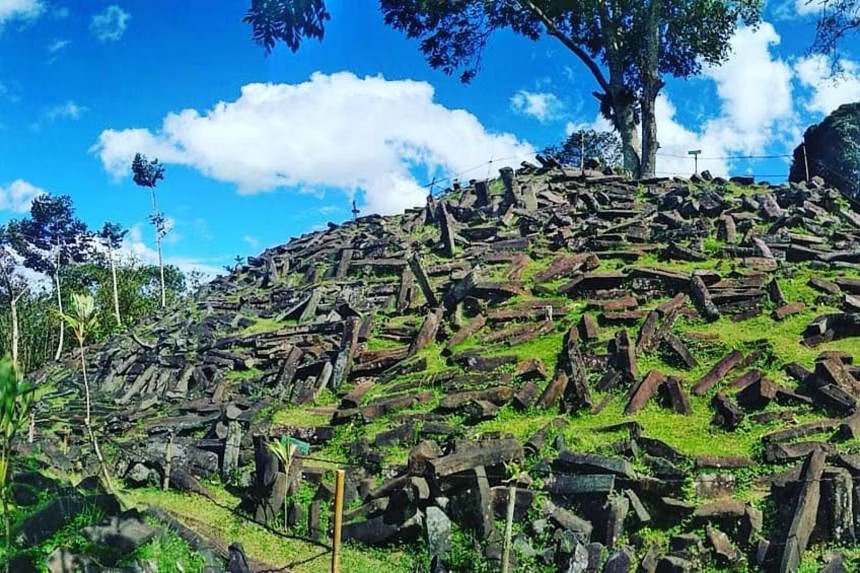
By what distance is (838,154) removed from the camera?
31422mm

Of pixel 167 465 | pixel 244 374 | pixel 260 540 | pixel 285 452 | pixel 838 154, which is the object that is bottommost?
pixel 260 540

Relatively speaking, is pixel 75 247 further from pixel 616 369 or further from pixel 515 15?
pixel 616 369

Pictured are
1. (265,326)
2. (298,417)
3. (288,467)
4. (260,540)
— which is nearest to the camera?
(260,540)

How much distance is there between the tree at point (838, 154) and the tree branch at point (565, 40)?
10069 millimetres

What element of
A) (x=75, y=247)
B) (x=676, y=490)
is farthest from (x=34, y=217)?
(x=676, y=490)

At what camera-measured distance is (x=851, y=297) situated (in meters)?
12.4

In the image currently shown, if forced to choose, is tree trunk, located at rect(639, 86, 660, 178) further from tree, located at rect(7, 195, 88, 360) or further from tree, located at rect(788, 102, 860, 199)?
tree, located at rect(7, 195, 88, 360)

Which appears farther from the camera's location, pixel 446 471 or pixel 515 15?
pixel 515 15

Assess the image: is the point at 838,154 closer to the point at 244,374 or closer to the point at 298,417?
the point at 244,374

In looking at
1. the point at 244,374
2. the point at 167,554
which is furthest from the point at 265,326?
the point at 167,554

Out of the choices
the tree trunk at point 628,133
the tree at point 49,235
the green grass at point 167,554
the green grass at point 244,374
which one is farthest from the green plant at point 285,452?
the tree at point 49,235

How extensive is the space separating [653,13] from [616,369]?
20.5 m

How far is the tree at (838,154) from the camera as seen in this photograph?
3117 cm

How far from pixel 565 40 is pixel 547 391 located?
2373cm
